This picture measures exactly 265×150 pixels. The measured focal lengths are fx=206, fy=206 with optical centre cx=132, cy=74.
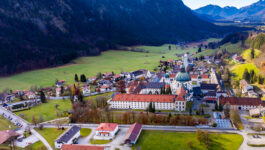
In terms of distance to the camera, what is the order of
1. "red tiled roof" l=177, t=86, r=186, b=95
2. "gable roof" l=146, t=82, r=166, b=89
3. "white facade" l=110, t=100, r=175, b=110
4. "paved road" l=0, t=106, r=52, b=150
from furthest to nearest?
"gable roof" l=146, t=82, r=166, b=89 → "red tiled roof" l=177, t=86, r=186, b=95 → "white facade" l=110, t=100, r=175, b=110 → "paved road" l=0, t=106, r=52, b=150

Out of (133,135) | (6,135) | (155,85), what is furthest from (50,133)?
(155,85)

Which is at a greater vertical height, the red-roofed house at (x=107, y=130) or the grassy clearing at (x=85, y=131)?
the red-roofed house at (x=107, y=130)

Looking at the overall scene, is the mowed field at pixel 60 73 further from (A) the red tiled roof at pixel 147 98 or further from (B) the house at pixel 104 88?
(A) the red tiled roof at pixel 147 98

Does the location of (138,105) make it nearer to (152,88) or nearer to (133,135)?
(152,88)

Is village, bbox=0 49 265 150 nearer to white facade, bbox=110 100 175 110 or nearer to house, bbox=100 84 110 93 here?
white facade, bbox=110 100 175 110

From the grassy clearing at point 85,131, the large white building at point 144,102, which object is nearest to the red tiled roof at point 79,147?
the grassy clearing at point 85,131

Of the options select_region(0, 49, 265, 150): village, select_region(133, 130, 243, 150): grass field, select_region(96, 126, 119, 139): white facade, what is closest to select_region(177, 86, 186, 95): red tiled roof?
select_region(0, 49, 265, 150): village

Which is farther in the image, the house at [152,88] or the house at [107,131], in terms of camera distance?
the house at [152,88]

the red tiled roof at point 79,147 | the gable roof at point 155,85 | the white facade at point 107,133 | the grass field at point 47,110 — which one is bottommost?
the red tiled roof at point 79,147
